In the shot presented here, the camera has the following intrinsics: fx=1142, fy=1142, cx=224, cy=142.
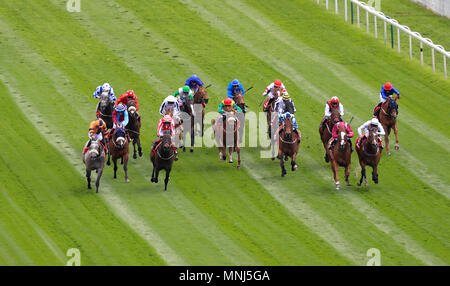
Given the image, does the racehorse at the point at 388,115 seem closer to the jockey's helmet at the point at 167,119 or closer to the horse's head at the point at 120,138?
the jockey's helmet at the point at 167,119

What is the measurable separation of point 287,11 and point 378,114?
37.7ft

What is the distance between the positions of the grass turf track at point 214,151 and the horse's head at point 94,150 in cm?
93

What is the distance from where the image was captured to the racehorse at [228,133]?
26375 millimetres

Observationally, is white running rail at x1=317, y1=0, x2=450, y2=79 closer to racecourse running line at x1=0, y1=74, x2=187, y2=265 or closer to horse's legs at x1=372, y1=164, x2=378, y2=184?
horse's legs at x1=372, y1=164, x2=378, y2=184

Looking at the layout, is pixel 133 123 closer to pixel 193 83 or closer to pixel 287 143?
pixel 193 83

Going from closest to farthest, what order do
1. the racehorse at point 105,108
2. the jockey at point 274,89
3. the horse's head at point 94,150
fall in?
1. the horse's head at point 94,150
2. the racehorse at point 105,108
3. the jockey at point 274,89

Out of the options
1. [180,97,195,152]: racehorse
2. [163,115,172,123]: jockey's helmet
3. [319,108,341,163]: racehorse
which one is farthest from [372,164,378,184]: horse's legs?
[180,97,195,152]: racehorse

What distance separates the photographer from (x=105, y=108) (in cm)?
2700

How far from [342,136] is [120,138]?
4862mm

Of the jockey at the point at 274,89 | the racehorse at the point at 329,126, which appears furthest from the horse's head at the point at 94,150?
the racehorse at the point at 329,126

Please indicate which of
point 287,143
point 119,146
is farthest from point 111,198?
point 287,143

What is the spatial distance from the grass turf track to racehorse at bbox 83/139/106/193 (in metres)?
0.52

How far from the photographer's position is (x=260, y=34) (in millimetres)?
36625
